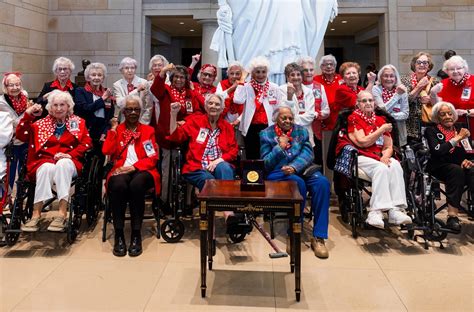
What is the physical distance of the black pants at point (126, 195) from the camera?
2746 mm

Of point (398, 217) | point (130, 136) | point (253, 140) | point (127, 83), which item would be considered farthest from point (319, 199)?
point (127, 83)

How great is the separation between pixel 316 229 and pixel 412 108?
171 centimetres

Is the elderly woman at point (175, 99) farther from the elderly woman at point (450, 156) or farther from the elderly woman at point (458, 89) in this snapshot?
the elderly woman at point (458, 89)

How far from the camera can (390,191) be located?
2.83m

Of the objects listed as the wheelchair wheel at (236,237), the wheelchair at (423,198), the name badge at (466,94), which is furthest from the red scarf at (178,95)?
the name badge at (466,94)

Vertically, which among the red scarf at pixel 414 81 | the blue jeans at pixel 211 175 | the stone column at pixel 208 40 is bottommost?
the blue jeans at pixel 211 175

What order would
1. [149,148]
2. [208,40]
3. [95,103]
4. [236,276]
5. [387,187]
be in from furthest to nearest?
[208,40]
[95,103]
[149,148]
[387,187]
[236,276]

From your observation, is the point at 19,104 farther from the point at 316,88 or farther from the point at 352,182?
the point at 352,182

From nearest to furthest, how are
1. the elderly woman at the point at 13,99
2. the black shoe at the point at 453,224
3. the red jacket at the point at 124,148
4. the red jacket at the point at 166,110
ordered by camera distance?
the black shoe at the point at 453,224, the red jacket at the point at 124,148, the elderly woman at the point at 13,99, the red jacket at the point at 166,110

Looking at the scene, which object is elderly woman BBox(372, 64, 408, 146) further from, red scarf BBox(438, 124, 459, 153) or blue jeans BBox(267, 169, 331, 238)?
blue jeans BBox(267, 169, 331, 238)

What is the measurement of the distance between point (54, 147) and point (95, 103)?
2.11 feet

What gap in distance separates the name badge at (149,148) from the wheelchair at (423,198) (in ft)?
6.41

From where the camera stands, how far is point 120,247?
2705 millimetres

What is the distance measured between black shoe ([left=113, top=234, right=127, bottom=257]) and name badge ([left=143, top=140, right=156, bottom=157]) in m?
0.65
